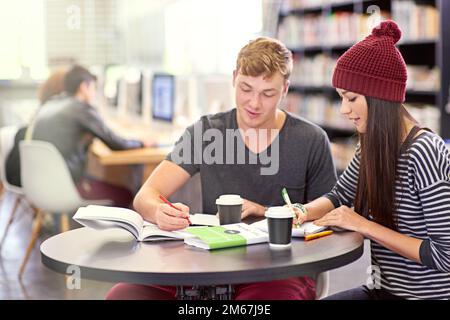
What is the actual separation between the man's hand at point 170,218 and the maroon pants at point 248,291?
24 cm

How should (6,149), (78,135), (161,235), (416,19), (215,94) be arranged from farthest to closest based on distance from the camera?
(416,19), (215,94), (6,149), (78,135), (161,235)

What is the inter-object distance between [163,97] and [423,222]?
356 centimetres

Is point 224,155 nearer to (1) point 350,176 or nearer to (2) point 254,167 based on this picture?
(2) point 254,167

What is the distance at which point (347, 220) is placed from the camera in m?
1.92

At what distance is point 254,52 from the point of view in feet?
7.63

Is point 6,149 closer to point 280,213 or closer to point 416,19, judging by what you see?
point 416,19

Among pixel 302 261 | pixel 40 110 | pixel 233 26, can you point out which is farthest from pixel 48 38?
pixel 302 261

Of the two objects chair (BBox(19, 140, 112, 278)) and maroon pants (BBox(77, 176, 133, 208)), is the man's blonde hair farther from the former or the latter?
maroon pants (BBox(77, 176, 133, 208))

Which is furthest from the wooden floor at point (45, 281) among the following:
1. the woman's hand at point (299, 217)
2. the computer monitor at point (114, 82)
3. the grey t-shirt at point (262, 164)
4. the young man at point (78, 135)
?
the computer monitor at point (114, 82)

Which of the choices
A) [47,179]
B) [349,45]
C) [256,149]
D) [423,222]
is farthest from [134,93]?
[423,222]

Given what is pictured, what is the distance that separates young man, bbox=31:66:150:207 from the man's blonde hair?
2.20 metres

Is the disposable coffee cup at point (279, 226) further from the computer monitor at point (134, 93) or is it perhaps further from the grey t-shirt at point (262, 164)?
the computer monitor at point (134, 93)
